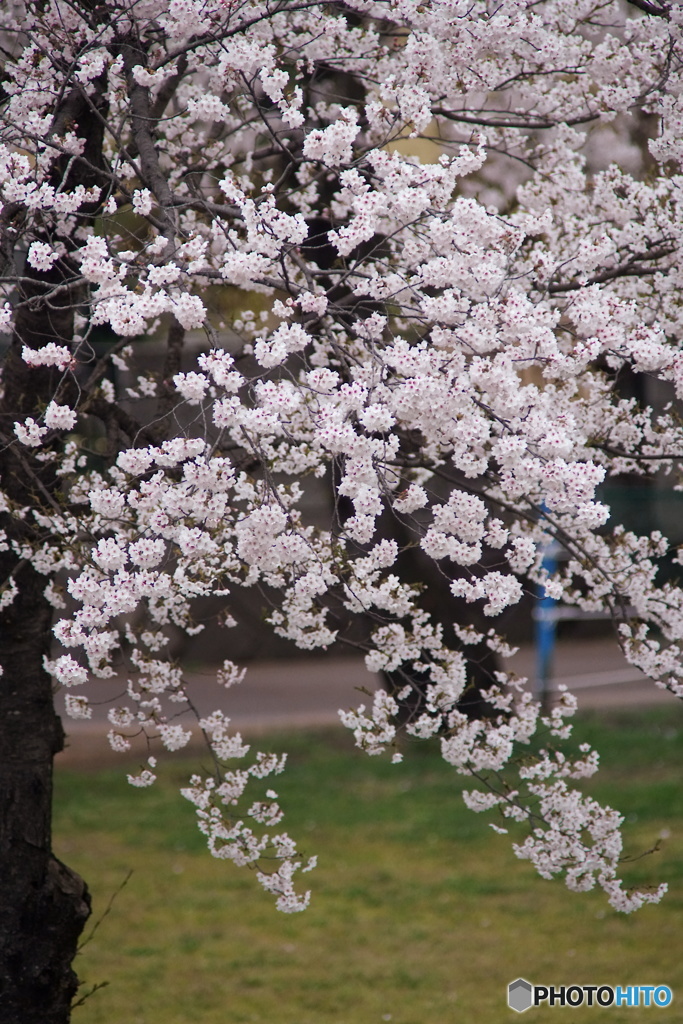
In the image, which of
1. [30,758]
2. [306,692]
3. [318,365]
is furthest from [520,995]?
[306,692]

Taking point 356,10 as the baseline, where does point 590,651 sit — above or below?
below

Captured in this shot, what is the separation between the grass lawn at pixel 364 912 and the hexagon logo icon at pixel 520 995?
0.20ft

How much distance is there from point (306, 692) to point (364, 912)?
506cm

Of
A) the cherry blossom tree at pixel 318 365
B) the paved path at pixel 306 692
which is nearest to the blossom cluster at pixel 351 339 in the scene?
the cherry blossom tree at pixel 318 365

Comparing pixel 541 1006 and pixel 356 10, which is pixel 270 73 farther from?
pixel 541 1006

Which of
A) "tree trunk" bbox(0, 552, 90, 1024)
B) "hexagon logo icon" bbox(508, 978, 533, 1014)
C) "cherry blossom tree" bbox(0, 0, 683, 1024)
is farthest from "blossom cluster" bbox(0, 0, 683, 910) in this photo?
"hexagon logo icon" bbox(508, 978, 533, 1014)

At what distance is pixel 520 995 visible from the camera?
547cm

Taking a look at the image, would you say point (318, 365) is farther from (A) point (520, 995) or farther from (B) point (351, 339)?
(A) point (520, 995)

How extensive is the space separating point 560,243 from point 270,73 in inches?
74.6

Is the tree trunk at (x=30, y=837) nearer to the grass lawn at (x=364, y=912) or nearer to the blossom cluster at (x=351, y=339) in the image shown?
the blossom cluster at (x=351, y=339)

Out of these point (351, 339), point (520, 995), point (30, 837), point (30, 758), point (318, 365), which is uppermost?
point (351, 339)

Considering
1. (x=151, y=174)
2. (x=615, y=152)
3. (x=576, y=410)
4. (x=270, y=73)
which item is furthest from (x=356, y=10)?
(x=615, y=152)

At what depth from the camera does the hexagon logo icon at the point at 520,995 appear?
5418 millimetres

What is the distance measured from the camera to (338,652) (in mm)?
13047
